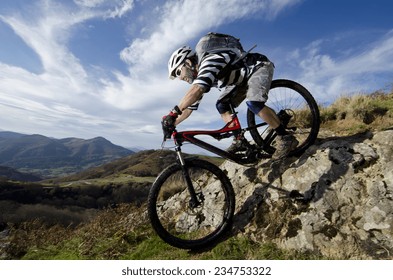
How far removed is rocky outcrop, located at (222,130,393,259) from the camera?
5.25 meters

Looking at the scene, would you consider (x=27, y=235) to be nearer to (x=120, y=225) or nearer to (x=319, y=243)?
(x=120, y=225)

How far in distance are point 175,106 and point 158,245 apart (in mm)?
3056

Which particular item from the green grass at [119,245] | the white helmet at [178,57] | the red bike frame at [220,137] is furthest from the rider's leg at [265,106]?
the green grass at [119,245]


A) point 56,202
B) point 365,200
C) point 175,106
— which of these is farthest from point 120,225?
point 56,202

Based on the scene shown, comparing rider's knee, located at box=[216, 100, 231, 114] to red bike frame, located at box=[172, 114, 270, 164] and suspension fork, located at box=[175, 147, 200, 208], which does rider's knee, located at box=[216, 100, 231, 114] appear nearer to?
red bike frame, located at box=[172, 114, 270, 164]

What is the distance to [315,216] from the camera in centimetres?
580

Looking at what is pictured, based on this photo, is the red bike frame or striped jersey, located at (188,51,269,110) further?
the red bike frame

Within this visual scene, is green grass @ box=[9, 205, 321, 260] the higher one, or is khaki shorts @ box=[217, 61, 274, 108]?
khaki shorts @ box=[217, 61, 274, 108]

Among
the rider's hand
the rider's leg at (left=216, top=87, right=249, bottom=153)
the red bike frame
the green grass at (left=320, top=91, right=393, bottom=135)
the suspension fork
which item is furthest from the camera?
the green grass at (left=320, top=91, right=393, bottom=135)

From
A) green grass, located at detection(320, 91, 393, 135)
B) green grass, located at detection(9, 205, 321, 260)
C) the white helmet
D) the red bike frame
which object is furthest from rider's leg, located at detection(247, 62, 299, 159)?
green grass, located at detection(320, 91, 393, 135)

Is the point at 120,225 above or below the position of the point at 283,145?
below

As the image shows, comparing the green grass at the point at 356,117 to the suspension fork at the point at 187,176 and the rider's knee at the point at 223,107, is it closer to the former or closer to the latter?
the rider's knee at the point at 223,107

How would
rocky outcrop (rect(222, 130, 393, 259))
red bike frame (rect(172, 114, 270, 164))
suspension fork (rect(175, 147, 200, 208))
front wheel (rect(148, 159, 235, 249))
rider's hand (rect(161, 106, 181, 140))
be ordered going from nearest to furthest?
rocky outcrop (rect(222, 130, 393, 259)), rider's hand (rect(161, 106, 181, 140)), front wheel (rect(148, 159, 235, 249)), suspension fork (rect(175, 147, 200, 208)), red bike frame (rect(172, 114, 270, 164))

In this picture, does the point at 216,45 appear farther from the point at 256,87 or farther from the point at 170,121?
the point at 170,121
